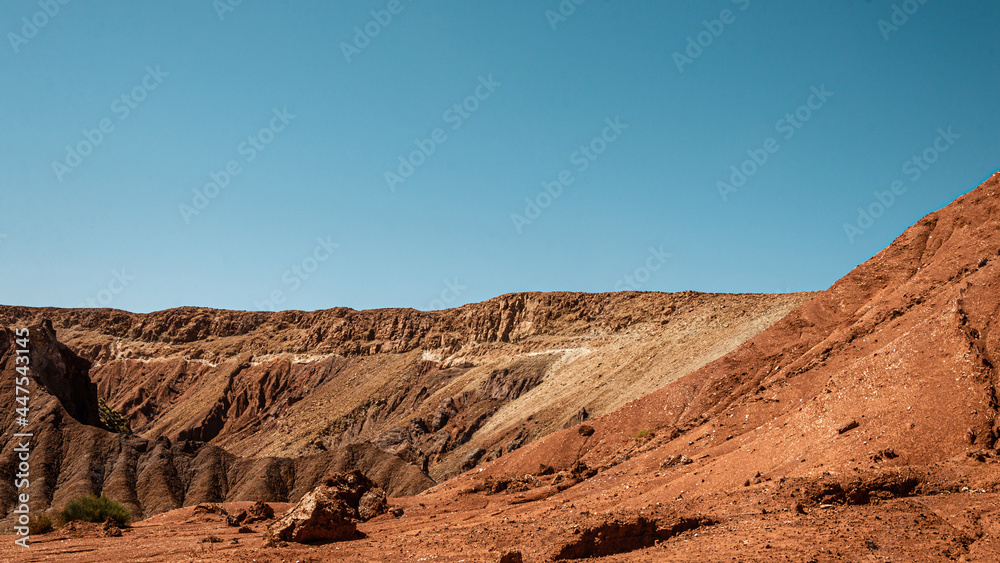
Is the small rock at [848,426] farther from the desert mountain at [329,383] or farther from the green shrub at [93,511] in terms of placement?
the desert mountain at [329,383]

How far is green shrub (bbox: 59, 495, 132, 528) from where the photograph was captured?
Result: 896 inches

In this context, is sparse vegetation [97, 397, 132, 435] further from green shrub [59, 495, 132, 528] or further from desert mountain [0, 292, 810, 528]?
green shrub [59, 495, 132, 528]

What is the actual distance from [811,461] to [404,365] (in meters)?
60.5

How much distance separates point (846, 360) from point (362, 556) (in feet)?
43.6

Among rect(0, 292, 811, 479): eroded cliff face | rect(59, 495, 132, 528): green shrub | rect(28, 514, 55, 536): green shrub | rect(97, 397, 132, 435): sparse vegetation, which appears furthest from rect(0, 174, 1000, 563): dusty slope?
rect(97, 397, 132, 435): sparse vegetation

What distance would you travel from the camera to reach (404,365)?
70562 mm

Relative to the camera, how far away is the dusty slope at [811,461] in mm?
9891

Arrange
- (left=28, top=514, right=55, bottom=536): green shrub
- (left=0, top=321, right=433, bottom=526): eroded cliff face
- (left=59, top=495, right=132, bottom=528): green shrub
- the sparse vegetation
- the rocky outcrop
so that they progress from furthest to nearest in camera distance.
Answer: the sparse vegetation → (left=0, top=321, right=433, bottom=526): eroded cliff face → (left=59, top=495, right=132, bottom=528): green shrub → (left=28, top=514, right=55, bottom=536): green shrub → the rocky outcrop

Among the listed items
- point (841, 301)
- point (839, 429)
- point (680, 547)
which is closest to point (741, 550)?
point (680, 547)

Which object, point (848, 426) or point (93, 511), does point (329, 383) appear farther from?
point (848, 426)

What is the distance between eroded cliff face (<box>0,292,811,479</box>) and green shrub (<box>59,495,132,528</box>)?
2204cm

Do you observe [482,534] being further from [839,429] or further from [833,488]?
[839,429]

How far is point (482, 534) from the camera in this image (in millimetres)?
13047

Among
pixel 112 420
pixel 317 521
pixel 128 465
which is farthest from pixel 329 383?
pixel 317 521
